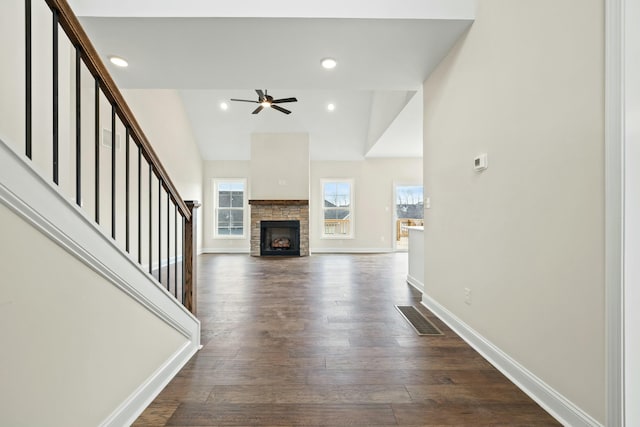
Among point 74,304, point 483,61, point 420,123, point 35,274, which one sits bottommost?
point 74,304

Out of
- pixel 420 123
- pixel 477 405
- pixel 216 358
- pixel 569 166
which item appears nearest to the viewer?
pixel 569 166

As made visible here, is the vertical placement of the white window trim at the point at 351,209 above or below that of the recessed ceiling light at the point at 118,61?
below

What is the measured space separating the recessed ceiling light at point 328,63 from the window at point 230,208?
17.9ft

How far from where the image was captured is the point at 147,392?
1536 millimetres

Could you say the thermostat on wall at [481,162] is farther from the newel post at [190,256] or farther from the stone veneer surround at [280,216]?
the stone veneer surround at [280,216]

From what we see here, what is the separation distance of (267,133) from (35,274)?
6.63 meters

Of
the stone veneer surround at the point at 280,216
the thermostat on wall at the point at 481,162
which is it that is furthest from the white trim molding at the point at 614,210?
the stone veneer surround at the point at 280,216

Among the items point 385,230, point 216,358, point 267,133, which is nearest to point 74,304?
point 216,358

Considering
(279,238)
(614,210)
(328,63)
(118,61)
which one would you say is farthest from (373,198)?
(614,210)

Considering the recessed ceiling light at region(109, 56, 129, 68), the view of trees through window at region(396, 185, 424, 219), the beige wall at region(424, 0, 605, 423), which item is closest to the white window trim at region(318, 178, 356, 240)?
the view of trees through window at region(396, 185, 424, 219)

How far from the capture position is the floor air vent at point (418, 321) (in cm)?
248

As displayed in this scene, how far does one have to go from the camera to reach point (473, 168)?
2.21 metres

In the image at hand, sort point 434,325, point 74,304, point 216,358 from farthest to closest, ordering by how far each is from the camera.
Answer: point 434,325
point 216,358
point 74,304

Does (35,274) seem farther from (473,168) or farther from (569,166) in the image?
(473,168)
